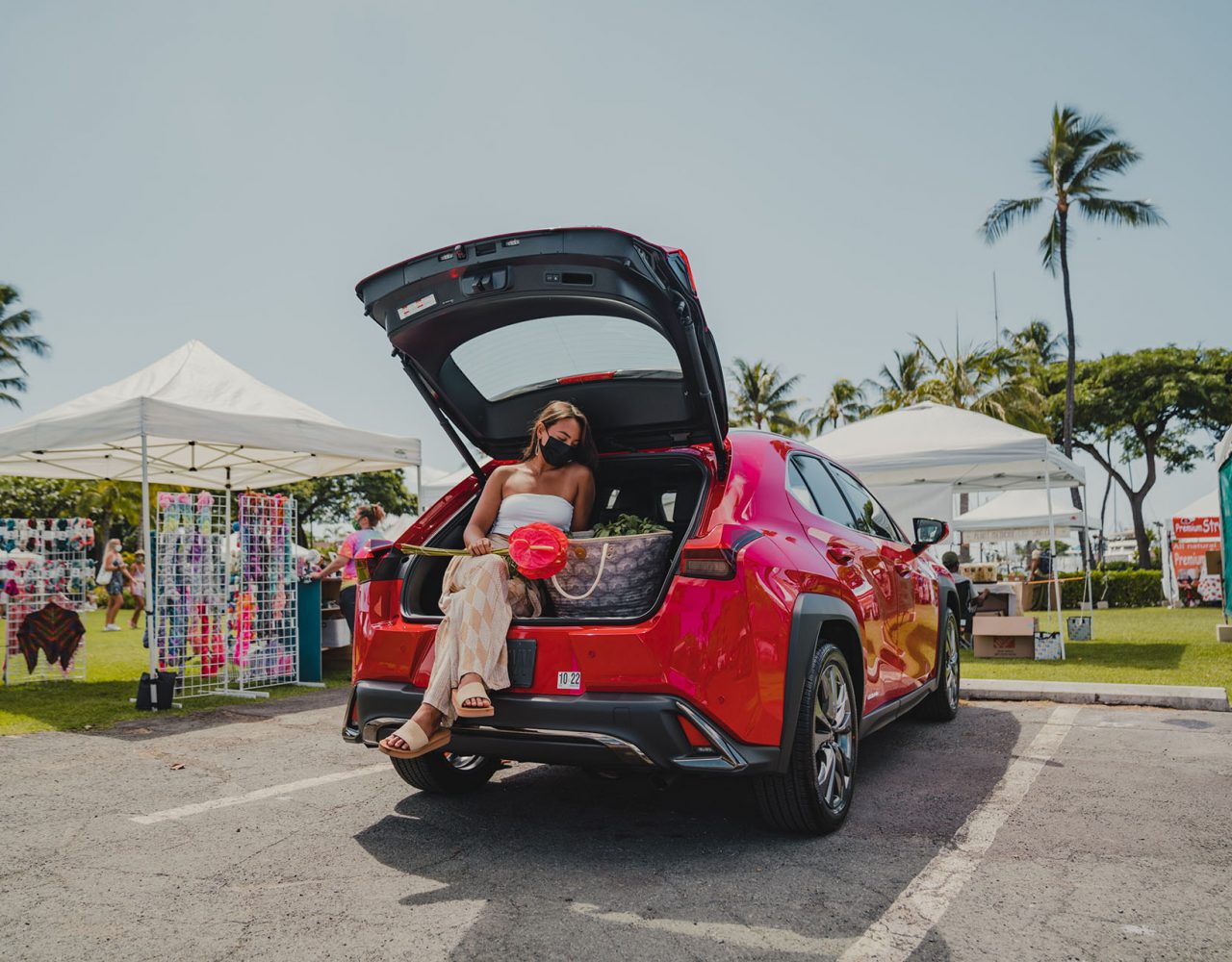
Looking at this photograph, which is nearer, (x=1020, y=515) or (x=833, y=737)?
(x=833, y=737)

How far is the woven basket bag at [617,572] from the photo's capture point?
3650mm

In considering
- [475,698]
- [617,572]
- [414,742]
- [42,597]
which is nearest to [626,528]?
[617,572]

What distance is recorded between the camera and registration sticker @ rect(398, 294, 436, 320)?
380 cm

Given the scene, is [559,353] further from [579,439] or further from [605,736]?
[605,736]

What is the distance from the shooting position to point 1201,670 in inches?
340

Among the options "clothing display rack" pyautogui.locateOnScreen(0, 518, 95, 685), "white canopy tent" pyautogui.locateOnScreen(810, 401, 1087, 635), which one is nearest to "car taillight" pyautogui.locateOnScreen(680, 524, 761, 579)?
"white canopy tent" pyautogui.locateOnScreen(810, 401, 1087, 635)

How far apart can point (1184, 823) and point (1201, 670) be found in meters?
5.77

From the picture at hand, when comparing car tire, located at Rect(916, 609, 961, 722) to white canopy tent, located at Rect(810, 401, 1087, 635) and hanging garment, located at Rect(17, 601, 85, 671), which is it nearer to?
white canopy tent, located at Rect(810, 401, 1087, 635)

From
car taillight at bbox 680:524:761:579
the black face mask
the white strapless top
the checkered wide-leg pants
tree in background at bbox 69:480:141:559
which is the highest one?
tree in background at bbox 69:480:141:559

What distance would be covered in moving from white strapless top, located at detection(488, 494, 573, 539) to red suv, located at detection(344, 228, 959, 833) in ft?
1.12

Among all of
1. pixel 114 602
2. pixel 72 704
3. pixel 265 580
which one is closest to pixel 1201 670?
pixel 265 580

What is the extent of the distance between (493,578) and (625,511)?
4.09ft

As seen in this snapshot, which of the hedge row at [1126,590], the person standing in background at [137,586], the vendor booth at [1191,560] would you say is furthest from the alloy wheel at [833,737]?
the hedge row at [1126,590]

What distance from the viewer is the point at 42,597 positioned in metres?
9.62
